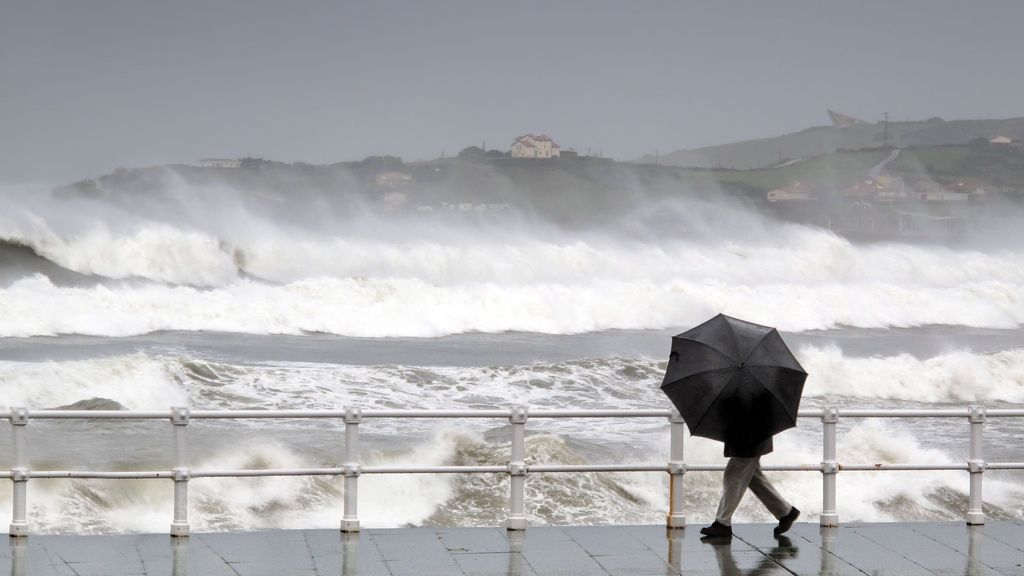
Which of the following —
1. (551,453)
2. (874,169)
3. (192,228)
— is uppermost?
(874,169)

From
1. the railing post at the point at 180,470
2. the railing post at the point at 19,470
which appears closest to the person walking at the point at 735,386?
the railing post at the point at 180,470

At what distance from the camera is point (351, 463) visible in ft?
31.6

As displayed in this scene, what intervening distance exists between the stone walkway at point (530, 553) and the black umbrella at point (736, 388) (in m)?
0.84

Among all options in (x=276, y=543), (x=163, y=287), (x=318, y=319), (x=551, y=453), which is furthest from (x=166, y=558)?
(x=163, y=287)

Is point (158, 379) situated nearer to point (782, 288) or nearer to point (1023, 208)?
point (782, 288)

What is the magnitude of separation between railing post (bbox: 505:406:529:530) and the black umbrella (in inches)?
40.8

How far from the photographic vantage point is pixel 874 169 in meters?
123

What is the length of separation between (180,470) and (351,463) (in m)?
1.14

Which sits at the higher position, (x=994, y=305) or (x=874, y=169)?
(x=874, y=169)

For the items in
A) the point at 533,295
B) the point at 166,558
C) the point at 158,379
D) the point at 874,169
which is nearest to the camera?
the point at 166,558

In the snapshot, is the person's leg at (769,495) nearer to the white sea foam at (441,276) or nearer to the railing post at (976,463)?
the railing post at (976,463)

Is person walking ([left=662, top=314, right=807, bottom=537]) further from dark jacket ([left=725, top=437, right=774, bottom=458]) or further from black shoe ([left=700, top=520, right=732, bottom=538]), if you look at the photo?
black shoe ([left=700, top=520, right=732, bottom=538])

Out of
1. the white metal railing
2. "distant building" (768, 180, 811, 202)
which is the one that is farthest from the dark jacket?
"distant building" (768, 180, 811, 202)

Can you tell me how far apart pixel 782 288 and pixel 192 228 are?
2907 cm
